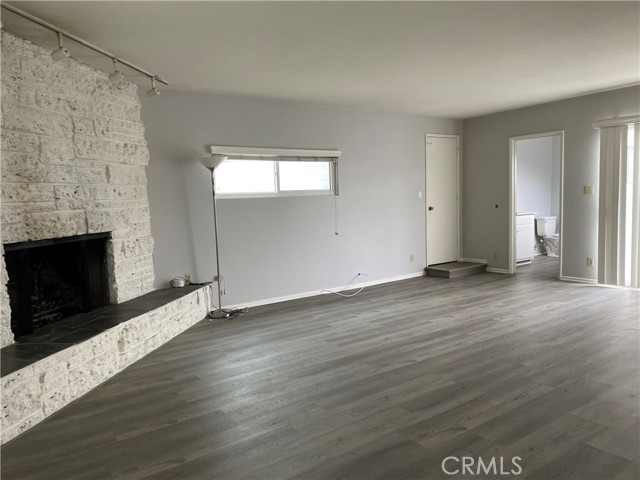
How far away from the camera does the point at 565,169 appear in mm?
6113

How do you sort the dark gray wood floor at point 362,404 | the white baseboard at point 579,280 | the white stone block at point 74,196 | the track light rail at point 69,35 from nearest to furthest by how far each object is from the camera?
the dark gray wood floor at point 362,404 → the track light rail at point 69,35 → the white stone block at point 74,196 → the white baseboard at point 579,280

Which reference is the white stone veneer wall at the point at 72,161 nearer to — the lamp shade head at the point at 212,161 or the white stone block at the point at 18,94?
the white stone block at the point at 18,94

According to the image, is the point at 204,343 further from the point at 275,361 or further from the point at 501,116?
the point at 501,116

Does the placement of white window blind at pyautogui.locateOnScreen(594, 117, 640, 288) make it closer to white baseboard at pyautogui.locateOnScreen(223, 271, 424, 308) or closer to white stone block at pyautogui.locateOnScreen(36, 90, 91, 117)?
white baseboard at pyautogui.locateOnScreen(223, 271, 424, 308)

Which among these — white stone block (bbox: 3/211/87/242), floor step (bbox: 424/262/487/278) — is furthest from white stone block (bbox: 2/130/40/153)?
floor step (bbox: 424/262/487/278)

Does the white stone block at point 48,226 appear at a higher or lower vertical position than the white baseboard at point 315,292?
higher

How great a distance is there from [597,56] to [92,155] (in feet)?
15.4

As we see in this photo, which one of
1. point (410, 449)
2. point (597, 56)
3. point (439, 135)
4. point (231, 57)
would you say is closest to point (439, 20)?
point (231, 57)

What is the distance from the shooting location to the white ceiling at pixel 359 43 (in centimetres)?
282

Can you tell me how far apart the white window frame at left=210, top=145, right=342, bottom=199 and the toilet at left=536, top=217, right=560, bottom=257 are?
4832 mm

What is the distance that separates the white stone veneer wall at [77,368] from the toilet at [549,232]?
7185 millimetres

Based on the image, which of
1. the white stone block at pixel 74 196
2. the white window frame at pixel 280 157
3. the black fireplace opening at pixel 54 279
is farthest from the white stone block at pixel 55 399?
the white window frame at pixel 280 157

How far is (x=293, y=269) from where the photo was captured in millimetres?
5699

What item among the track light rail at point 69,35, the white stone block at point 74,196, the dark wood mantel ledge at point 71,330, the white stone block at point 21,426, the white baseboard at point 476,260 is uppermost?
the track light rail at point 69,35
